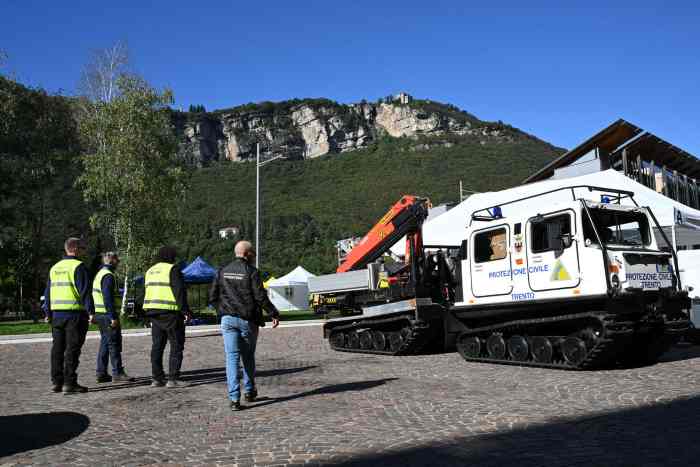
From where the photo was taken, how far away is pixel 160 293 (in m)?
8.21

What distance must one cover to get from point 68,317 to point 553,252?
6932mm

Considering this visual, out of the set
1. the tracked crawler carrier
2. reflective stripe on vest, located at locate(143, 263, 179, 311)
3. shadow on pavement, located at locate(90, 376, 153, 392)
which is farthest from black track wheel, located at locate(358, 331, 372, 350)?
reflective stripe on vest, located at locate(143, 263, 179, 311)

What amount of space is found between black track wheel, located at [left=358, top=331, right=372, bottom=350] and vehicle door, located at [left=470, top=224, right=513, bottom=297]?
321 centimetres

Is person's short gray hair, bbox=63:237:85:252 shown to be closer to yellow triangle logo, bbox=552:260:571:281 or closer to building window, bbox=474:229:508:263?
building window, bbox=474:229:508:263

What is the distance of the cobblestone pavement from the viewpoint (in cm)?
466

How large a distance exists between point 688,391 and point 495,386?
7.16ft

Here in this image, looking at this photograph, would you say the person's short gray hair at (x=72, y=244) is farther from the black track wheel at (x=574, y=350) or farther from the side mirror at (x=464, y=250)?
the black track wheel at (x=574, y=350)

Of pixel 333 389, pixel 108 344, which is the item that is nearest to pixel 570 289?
pixel 333 389

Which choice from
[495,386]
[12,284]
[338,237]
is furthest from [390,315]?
[338,237]

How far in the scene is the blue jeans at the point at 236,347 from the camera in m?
6.50

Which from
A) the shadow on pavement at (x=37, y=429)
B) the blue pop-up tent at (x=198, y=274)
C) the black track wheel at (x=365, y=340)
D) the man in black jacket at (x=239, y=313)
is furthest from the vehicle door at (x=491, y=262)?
the blue pop-up tent at (x=198, y=274)

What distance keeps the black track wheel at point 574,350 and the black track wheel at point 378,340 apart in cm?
431

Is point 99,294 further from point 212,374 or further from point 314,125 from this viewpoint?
point 314,125

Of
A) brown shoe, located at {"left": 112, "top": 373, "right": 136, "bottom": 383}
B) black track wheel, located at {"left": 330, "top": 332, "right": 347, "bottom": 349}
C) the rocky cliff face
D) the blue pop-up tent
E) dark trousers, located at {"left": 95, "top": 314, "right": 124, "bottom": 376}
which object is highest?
the rocky cliff face
